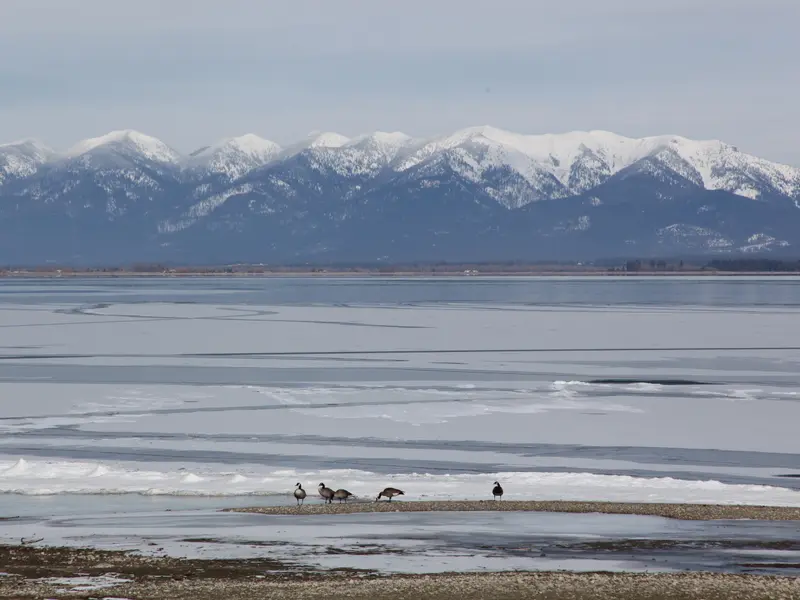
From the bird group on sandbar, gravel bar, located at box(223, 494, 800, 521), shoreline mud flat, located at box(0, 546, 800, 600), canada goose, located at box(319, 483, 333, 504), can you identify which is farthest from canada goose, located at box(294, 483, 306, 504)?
shoreline mud flat, located at box(0, 546, 800, 600)

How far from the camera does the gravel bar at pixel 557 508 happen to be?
2284 centimetres

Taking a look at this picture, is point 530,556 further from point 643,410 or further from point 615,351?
point 615,351

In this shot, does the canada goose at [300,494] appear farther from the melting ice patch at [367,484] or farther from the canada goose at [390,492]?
the canada goose at [390,492]

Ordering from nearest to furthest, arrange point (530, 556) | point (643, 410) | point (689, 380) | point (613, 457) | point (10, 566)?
point (10, 566) → point (530, 556) → point (613, 457) → point (643, 410) → point (689, 380)

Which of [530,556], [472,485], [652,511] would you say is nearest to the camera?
[530,556]

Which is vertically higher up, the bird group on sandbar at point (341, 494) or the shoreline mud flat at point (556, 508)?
the bird group on sandbar at point (341, 494)

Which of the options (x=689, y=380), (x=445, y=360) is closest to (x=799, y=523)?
(x=689, y=380)

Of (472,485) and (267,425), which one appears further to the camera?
(267,425)

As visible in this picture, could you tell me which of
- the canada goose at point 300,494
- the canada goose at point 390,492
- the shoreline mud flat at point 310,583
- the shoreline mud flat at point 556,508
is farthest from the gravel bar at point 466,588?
the canada goose at point 300,494

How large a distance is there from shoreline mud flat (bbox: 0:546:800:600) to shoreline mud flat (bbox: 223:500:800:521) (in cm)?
552

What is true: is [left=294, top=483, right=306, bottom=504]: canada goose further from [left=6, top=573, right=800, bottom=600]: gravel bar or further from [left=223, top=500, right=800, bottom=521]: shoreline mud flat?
[left=6, top=573, right=800, bottom=600]: gravel bar

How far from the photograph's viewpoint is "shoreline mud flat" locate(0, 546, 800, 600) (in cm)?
1571

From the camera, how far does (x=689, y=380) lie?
48.9m

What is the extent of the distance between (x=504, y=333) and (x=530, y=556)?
56.9 metres
